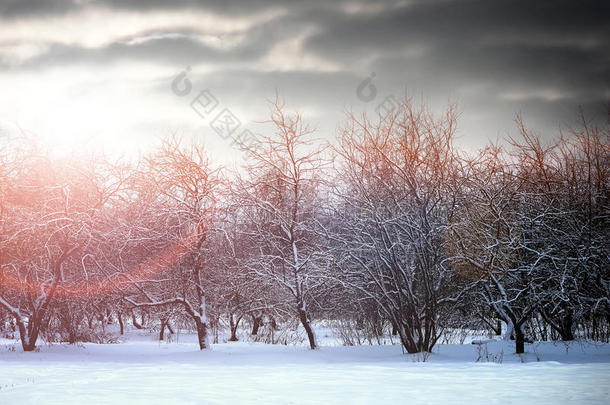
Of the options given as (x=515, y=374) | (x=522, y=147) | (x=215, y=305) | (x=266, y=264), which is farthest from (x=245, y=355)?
(x=522, y=147)

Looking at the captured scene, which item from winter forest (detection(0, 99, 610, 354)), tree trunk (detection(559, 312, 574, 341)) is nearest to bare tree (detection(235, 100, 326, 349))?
winter forest (detection(0, 99, 610, 354))

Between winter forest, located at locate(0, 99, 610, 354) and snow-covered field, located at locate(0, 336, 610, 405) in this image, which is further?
winter forest, located at locate(0, 99, 610, 354)

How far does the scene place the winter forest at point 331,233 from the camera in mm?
11531

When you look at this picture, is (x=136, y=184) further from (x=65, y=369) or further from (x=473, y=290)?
(x=473, y=290)

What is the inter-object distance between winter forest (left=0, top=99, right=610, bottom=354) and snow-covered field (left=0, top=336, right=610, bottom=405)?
1882mm

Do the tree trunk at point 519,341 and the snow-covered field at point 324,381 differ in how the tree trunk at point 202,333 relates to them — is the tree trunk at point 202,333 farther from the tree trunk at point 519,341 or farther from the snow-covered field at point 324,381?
the tree trunk at point 519,341

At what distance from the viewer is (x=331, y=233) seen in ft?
43.3

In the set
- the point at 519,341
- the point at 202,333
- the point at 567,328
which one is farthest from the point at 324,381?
the point at 567,328

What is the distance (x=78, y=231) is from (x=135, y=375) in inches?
229

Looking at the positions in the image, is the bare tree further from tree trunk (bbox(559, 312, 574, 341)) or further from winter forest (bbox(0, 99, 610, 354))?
tree trunk (bbox(559, 312, 574, 341))

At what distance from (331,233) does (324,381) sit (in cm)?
619

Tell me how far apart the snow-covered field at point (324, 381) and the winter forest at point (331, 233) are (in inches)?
74.1

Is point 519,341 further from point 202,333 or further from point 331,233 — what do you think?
point 202,333

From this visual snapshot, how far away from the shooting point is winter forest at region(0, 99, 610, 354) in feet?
37.8
